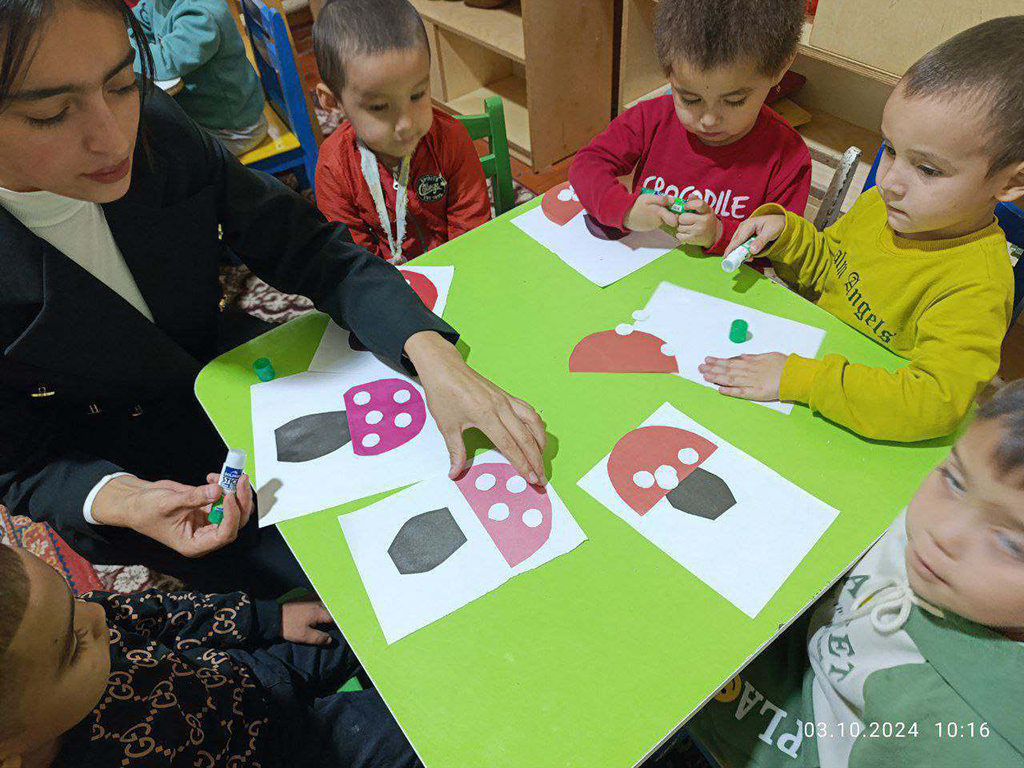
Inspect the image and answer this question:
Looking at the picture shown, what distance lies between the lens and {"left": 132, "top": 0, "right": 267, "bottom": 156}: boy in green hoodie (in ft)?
5.81

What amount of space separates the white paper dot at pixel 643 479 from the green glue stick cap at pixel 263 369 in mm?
549

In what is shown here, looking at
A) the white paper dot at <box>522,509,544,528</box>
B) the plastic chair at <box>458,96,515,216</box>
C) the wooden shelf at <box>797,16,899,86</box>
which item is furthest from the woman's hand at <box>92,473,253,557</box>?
the wooden shelf at <box>797,16,899,86</box>

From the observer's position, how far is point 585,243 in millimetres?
1107

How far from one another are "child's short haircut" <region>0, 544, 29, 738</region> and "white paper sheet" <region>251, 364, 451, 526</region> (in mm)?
232

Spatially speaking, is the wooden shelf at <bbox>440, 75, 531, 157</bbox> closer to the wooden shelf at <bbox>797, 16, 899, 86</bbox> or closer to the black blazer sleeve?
the wooden shelf at <bbox>797, 16, 899, 86</bbox>

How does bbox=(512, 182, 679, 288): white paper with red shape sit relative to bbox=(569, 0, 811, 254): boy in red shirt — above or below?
below

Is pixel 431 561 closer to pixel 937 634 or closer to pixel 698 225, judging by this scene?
pixel 937 634

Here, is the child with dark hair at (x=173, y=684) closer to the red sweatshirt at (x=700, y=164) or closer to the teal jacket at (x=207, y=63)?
the red sweatshirt at (x=700, y=164)

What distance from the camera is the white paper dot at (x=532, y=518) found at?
749 millimetres

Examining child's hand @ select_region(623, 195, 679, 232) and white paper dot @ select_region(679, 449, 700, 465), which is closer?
white paper dot @ select_region(679, 449, 700, 465)

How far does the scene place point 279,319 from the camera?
1972 millimetres

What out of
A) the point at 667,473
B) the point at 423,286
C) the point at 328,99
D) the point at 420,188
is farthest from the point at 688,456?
the point at 328,99

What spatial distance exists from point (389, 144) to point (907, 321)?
99 cm

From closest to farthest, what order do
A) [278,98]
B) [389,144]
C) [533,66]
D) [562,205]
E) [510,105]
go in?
[562,205] → [389,144] → [278,98] → [533,66] → [510,105]
